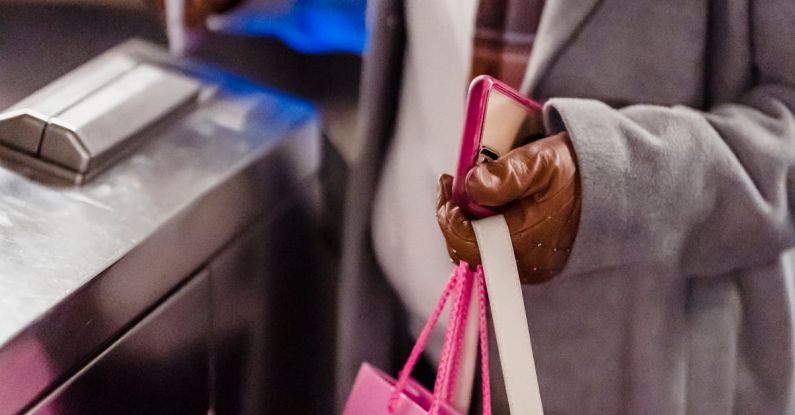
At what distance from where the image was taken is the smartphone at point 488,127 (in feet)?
1.42

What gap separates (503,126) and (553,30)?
0.32ft

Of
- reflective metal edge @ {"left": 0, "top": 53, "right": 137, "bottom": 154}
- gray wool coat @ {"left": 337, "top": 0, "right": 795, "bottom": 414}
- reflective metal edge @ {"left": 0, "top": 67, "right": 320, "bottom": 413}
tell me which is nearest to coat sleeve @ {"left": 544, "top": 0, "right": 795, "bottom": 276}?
gray wool coat @ {"left": 337, "top": 0, "right": 795, "bottom": 414}

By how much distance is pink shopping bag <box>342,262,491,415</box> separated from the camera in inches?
18.7

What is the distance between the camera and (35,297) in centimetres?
47

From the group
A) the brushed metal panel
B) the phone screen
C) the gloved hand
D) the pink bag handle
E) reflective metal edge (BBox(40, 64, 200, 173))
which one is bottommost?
the brushed metal panel

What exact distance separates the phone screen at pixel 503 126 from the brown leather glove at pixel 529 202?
0.8 inches

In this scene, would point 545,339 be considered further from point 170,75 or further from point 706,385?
point 170,75

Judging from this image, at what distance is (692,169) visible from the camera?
19.1 inches

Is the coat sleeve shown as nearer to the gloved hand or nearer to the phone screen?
the phone screen

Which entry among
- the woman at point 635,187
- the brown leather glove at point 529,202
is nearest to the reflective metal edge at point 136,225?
the woman at point 635,187

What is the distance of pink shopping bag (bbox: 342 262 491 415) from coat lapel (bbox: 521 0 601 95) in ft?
0.49

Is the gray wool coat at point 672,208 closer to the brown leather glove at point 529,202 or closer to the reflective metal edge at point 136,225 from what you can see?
the brown leather glove at point 529,202

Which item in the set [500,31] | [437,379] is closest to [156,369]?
[437,379]

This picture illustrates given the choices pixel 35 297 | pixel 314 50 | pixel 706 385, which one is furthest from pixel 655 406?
pixel 314 50
